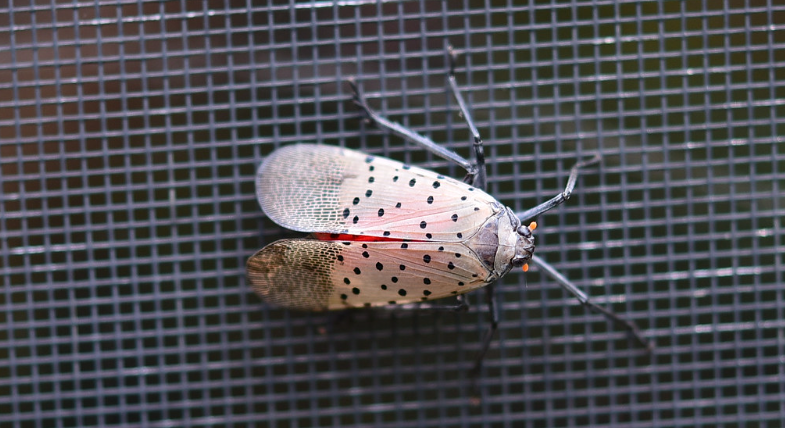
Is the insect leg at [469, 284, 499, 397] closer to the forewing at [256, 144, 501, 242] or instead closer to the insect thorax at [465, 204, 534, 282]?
the insect thorax at [465, 204, 534, 282]

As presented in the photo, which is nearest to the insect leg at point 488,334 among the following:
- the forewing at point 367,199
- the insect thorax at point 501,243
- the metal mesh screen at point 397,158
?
the metal mesh screen at point 397,158

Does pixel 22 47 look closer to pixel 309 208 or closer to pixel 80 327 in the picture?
pixel 80 327

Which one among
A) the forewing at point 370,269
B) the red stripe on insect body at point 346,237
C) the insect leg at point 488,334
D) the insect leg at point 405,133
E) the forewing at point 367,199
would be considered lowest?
the insect leg at point 488,334

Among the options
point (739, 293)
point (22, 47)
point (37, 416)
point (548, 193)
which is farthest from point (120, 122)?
point (739, 293)

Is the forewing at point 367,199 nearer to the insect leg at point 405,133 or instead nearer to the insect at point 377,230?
the insect at point 377,230

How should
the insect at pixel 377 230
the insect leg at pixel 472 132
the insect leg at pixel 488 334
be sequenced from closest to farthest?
the insect at pixel 377 230
the insect leg at pixel 472 132
the insect leg at pixel 488 334

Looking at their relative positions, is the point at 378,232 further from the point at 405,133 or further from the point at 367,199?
the point at 405,133

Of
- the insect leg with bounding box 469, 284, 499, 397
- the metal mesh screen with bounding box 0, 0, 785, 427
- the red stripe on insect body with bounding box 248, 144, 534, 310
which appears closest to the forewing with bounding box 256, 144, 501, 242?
the red stripe on insect body with bounding box 248, 144, 534, 310
